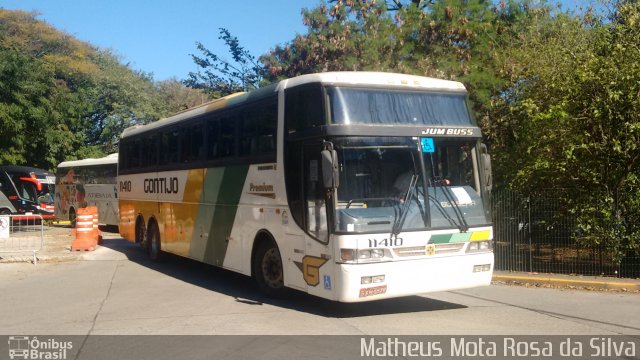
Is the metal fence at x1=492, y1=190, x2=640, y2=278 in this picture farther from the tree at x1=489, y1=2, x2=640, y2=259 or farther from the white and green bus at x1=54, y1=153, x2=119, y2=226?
the white and green bus at x1=54, y1=153, x2=119, y2=226

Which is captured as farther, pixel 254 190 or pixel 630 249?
pixel 630 249

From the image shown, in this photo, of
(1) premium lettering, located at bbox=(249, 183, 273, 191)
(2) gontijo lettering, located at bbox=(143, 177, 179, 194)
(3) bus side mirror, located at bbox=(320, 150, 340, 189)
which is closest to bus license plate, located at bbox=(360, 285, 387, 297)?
(3) bus side mirror, located at bbox=(320, 150, 340, 189)

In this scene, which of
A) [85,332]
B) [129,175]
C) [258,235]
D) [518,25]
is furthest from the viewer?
[518,25]

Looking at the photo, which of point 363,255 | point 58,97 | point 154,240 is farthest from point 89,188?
point 363,255

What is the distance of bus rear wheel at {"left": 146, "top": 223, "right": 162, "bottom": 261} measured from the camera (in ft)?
50.7

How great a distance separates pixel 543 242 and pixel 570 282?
1.40 meters

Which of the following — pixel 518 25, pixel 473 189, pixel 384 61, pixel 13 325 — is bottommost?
pixel 13 325

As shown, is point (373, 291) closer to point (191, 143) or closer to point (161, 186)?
point (191, 143)

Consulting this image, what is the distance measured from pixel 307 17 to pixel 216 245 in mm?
12291

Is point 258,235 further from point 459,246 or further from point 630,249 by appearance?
point 630,249

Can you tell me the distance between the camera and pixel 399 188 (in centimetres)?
847

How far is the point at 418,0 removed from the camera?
82.3ft

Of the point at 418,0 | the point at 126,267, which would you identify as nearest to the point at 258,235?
the point at 126,267

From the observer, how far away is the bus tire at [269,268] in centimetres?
977
